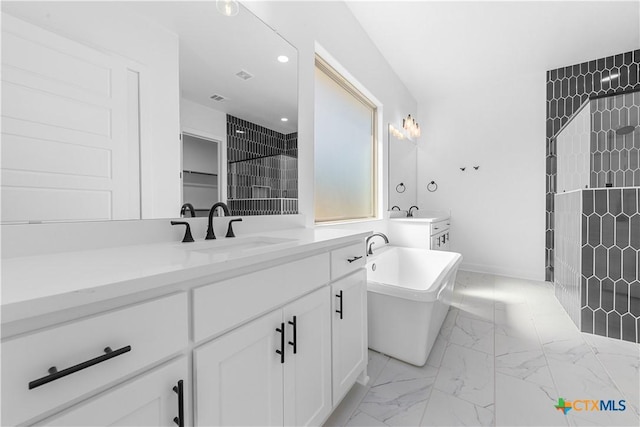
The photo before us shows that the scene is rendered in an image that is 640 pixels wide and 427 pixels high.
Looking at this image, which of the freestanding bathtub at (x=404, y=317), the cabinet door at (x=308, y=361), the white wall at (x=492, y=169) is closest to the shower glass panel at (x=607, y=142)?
the white wall at (x=492, y=169)

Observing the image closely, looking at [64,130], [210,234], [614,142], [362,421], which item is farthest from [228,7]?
[614,142]

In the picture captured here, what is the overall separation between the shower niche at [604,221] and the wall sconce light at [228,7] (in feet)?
9.19

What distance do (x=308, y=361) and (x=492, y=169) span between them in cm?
402

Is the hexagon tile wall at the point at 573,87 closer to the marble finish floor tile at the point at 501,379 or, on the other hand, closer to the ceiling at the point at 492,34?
the ceiling at the point at 492,34

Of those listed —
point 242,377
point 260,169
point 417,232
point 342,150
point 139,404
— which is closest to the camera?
point 139,404

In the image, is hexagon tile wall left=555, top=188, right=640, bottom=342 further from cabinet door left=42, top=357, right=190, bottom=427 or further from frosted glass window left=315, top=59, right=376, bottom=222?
cabinet door left=42, top=357, right=190, bottom=427

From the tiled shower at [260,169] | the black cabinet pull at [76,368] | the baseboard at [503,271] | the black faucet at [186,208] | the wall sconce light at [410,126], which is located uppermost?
the wall sconce light at [410,126]

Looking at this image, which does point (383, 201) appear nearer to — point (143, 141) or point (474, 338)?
point (474, 338)

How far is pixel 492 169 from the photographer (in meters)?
3.93

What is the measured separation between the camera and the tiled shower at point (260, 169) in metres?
1.42

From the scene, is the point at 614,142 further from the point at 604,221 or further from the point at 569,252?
the point at 569,252

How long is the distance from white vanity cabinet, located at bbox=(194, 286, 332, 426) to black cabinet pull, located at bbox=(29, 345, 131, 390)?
19 centimetres

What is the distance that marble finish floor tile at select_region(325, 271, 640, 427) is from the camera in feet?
4.35

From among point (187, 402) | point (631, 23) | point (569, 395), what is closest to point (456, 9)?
point (631, 23)
